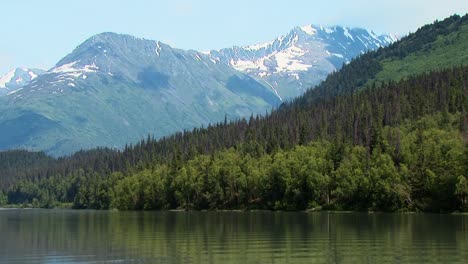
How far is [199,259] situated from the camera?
194 feet

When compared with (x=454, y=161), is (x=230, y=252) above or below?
below

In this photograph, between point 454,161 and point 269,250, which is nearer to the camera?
point 269,250

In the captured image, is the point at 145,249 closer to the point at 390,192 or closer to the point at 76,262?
the point at 76,262

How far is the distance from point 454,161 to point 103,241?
94.8 m

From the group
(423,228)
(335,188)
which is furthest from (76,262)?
(335,188)

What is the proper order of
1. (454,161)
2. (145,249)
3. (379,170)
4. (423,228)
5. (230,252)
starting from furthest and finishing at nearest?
(379,170)
(454,161)
(423,228)
(145,249)
(230,252)

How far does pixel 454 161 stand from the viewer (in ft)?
494

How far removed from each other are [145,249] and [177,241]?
1046 centimetres

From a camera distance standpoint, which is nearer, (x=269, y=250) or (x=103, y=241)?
(x=269, y=250)

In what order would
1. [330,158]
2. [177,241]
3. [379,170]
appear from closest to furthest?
1. [177,241]
2. [379,170]
3. [330,158]

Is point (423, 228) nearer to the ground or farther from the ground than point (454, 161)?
nearer to the ground

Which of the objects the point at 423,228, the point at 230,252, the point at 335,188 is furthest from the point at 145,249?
the point at 335,188

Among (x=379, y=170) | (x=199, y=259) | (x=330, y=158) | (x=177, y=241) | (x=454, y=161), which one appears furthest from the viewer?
(x=330, y=158)

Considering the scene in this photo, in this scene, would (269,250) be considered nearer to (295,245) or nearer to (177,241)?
(295,245)
